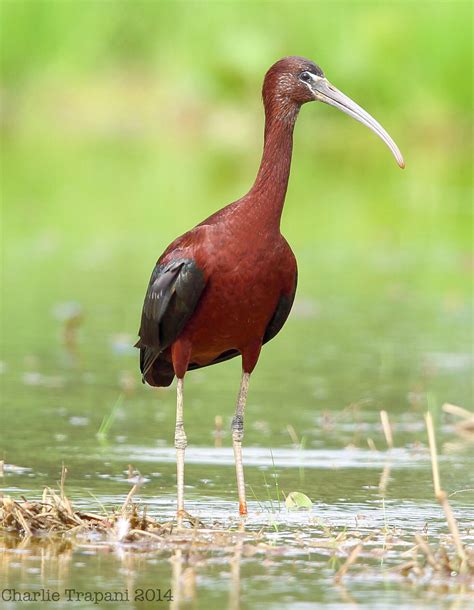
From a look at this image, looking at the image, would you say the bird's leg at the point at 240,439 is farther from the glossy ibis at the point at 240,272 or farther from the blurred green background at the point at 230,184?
the blurred green background at the point at 230,184

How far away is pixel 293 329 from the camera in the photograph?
11414 millimetres

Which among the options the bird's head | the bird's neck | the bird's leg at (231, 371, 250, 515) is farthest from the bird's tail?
the bird's head

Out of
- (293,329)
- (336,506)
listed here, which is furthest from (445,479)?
(293,329)

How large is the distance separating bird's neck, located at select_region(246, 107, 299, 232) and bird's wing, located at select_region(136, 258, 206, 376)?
34 centimetres

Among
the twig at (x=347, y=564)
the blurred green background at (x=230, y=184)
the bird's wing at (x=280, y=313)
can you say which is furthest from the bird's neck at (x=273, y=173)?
the blurred green background at (x=230, y=184)

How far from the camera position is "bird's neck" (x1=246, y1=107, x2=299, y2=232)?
6.28 m

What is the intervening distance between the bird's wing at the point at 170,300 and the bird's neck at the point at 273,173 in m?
0.34

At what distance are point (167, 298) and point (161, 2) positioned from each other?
30225 mm

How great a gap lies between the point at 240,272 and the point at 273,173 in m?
0.46

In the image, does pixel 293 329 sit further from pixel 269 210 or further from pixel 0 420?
pixel 269 210

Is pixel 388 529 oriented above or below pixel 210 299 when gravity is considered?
below

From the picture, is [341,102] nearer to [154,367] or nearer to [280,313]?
[280,313]

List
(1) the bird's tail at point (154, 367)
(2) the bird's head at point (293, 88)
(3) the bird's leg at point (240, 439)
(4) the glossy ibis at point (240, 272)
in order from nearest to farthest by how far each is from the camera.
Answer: (4) the glossy ibis at point (240, 272) → (3) the bird's leg at point (240, 439) → (2) the bird's head at point (293, 88) → (1) the bird's tail at point (154, 367)

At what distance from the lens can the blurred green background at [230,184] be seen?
989cm
